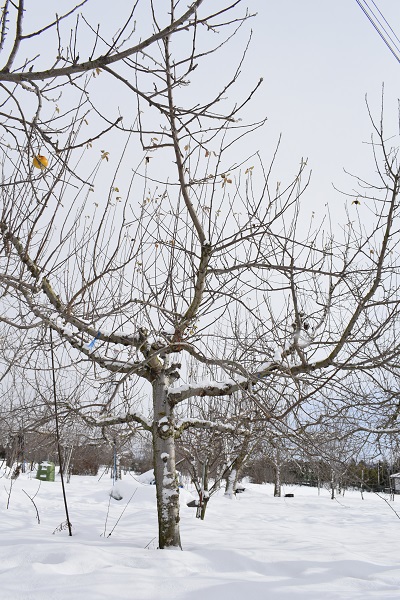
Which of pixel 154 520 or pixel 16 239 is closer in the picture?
pixel 16 239

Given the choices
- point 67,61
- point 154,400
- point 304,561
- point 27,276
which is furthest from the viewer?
point 154,400

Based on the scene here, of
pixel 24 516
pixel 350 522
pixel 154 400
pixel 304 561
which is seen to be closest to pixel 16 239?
pixel 154 400

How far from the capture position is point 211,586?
102 inches

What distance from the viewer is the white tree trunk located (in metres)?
4.05

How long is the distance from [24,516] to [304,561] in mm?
5588

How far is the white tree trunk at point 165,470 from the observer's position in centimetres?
405

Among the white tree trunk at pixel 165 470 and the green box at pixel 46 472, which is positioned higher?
the white tree trunk at pixel 165 470

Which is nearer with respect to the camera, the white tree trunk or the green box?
the white tree trunk

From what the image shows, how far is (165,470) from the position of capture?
13.8 ft

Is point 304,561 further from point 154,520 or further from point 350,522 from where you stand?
point 350,522

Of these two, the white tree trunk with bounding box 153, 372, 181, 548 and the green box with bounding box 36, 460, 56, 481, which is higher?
the white tree trunk with bounding box 153, 372, 181, 548

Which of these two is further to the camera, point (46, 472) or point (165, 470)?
point (46, 472)

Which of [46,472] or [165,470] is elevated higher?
[165,470]

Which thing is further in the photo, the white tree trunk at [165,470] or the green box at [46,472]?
the green box at [46,472]
